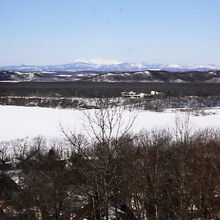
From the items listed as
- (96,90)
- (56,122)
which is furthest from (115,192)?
(96,90)

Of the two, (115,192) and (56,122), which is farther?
(56,122)

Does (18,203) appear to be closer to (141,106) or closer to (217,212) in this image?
(217,212)

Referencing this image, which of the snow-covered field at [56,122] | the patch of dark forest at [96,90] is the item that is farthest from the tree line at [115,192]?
the patch of dark forest at [96,90]

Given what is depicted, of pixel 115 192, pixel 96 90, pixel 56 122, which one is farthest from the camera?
A: pixel 96 90

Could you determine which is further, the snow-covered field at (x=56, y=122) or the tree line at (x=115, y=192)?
the snow-covered field at (x=56, y=122)

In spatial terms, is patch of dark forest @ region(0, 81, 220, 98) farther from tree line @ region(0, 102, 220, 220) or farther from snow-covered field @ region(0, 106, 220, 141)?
tree line @ region(0, 102, 220, 220)

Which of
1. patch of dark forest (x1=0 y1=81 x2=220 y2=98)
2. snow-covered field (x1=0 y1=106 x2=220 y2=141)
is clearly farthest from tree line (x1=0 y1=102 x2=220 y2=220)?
patch of dark forest (x1=0 y1=81 x2=220 y2=98)

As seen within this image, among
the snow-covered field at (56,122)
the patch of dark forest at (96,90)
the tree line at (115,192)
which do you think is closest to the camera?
the tree line at (115,192)

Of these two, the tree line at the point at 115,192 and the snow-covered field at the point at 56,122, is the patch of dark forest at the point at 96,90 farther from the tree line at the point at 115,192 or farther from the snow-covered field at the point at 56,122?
the tree line at the point at 115,192

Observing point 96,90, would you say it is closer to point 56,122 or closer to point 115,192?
point 56,122

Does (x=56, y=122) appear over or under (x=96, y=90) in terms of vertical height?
under
